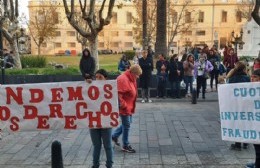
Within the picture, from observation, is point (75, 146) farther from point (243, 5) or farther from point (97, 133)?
point (243, 5)

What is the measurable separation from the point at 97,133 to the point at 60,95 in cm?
95

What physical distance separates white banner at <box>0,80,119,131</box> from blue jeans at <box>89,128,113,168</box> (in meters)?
0.37

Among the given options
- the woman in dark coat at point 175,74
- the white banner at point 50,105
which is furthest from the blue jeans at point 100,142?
the woman in dark coat at point 175,74

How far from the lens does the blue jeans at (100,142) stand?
6.00 meters

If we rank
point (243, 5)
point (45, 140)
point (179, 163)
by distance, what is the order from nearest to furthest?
point (179, 163)
point (45, 140)
point (243, 5)

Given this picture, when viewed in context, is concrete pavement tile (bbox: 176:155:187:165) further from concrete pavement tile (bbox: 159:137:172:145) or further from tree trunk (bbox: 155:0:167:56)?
tree trunk (bbox: 155:0:167:56)

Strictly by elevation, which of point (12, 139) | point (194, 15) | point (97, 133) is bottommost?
point (12, 139)

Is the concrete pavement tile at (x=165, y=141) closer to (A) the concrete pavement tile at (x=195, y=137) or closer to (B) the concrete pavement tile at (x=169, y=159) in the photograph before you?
(A) the concrete pavement tile at (x=195, y=137)

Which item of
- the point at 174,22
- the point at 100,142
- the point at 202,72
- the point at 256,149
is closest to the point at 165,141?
the point at 100,142

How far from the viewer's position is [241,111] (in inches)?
237

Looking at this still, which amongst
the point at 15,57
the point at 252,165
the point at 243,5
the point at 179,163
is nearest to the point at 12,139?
the point at 179,163

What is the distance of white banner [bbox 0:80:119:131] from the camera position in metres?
6.42

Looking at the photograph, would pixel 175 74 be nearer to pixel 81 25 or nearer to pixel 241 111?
pixel 241 111

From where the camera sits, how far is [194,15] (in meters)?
76.0
